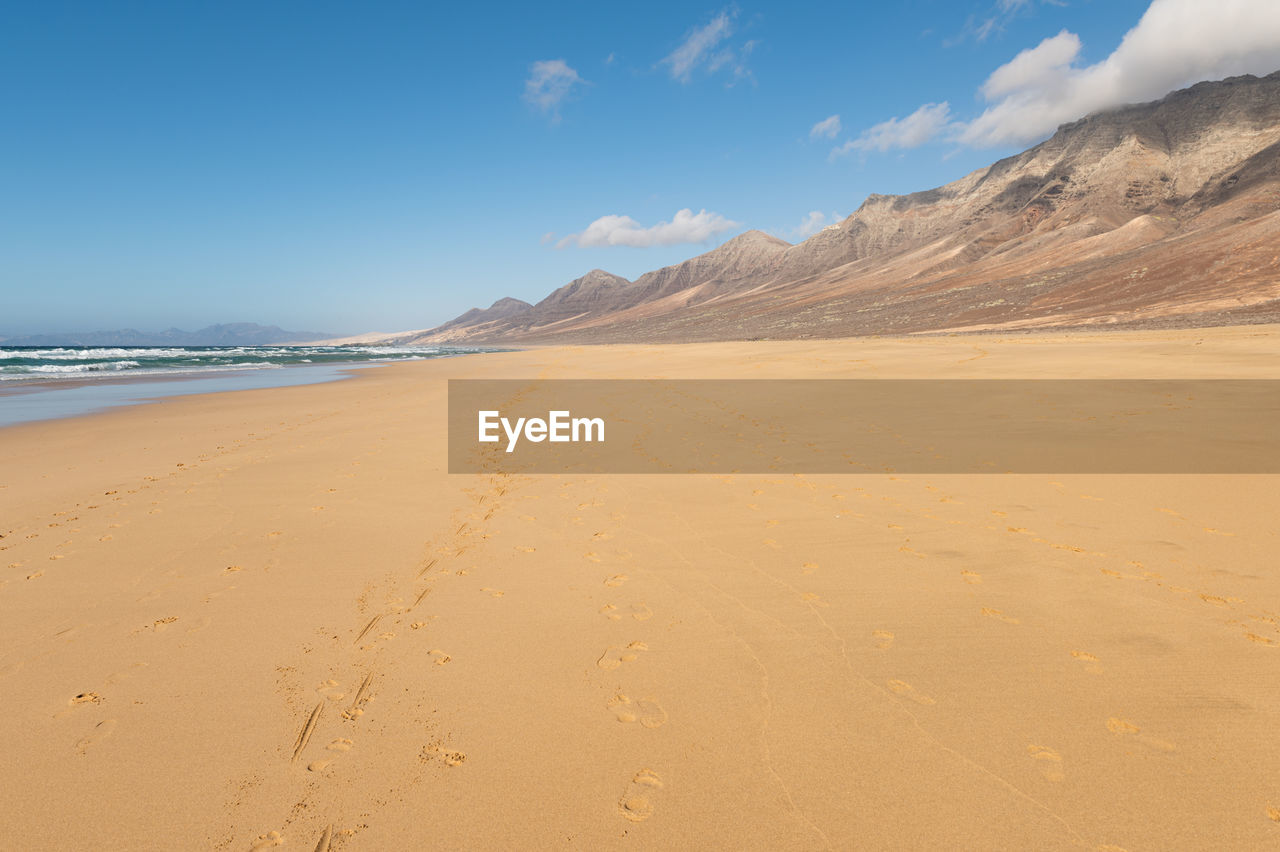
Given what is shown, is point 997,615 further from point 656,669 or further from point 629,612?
point 629,612

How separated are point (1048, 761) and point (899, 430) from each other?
9360 millimetres

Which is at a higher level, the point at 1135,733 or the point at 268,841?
the point at 1135,733

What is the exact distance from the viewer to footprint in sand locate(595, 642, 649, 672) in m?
4.08

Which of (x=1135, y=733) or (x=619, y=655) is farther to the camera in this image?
(x=619, y=655)

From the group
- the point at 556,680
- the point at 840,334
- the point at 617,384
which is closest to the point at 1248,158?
the point at 840,334

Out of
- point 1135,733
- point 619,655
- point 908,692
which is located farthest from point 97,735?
point 1135,733

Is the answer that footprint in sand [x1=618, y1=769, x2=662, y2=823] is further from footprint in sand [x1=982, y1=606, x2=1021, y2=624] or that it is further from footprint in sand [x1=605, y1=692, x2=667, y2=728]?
footprint in sand [x1=982, y1=606, x2=1021, y2=624]

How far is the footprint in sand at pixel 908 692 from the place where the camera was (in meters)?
3.53

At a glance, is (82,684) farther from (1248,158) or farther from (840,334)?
Result: (1248,158)

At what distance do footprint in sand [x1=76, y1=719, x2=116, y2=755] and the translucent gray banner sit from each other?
6.52 m

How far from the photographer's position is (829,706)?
354 cm

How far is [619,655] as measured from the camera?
4.20 meters

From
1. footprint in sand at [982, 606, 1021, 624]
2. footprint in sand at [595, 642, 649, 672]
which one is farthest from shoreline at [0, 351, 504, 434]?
footprint in sand at [982, 606, 1021, 624]

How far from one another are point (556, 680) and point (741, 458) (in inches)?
266
